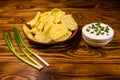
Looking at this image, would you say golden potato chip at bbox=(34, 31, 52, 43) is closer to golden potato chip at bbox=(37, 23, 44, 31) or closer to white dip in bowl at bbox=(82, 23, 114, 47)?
golden potato chip at bbox=(37, 23, 44, 31)

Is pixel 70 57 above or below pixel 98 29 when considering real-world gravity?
below

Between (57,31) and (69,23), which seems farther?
(69,23)

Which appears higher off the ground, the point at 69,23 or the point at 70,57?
the point at 69,23

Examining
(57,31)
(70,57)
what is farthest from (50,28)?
(70,57)

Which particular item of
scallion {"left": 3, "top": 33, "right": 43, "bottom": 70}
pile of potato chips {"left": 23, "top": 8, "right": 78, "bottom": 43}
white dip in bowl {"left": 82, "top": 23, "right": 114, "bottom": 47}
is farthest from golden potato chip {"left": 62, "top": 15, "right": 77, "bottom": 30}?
scallion {"left": 3, "top": 33, "right": 43, "bottom": 70}

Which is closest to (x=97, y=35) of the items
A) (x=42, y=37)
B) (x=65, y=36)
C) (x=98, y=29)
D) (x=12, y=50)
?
(x=98, y=29)

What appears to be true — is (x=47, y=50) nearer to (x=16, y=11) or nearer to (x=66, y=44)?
(x=66, y=44)

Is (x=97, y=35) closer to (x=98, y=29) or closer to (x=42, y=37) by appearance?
Result: (x=98, y=29)

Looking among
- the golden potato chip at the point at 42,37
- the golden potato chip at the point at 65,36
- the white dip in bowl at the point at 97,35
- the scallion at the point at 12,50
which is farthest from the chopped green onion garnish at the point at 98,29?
the scallion at the point at 12,50

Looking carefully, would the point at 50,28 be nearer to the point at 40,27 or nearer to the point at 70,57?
the point at 40,27
